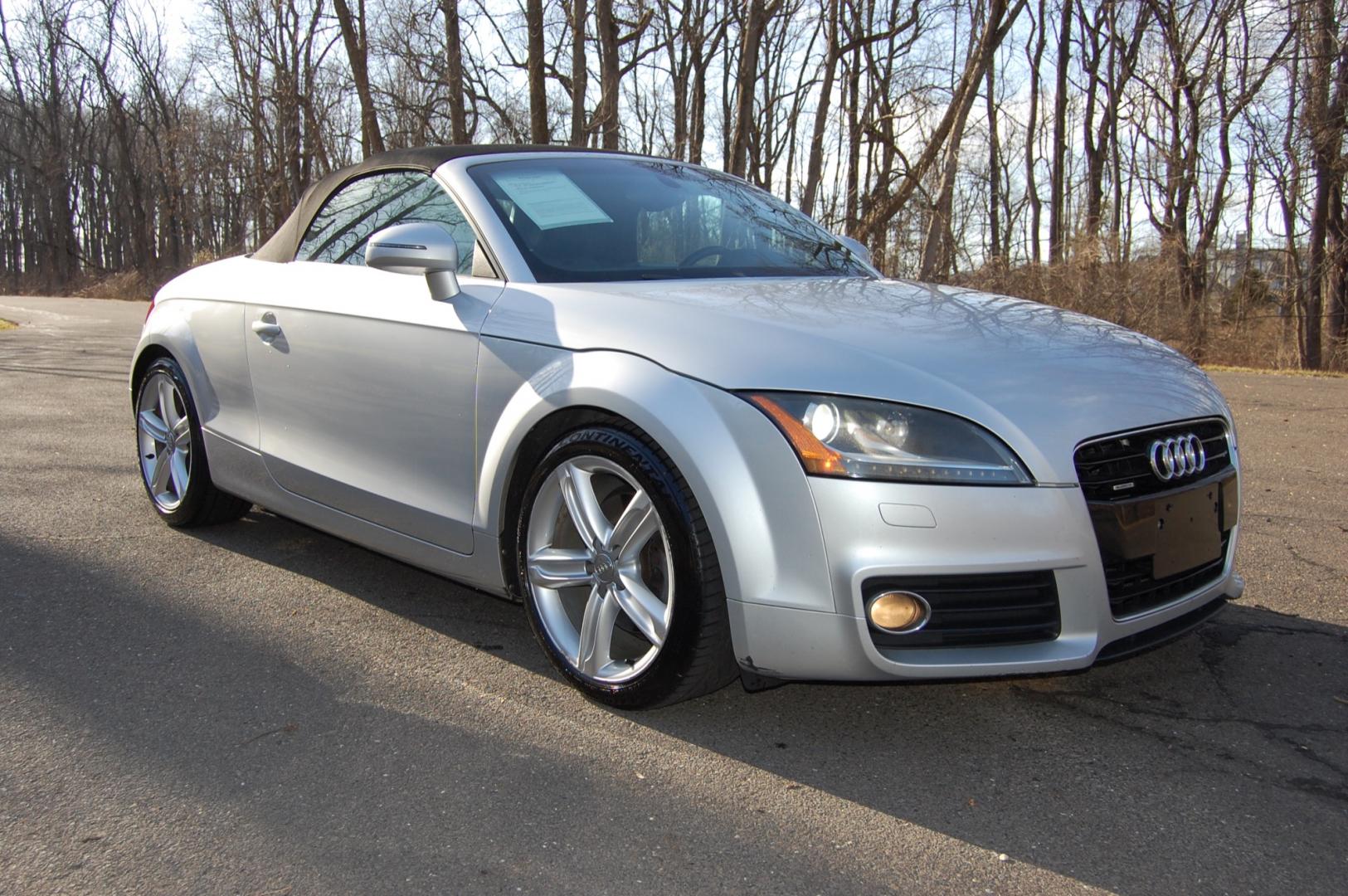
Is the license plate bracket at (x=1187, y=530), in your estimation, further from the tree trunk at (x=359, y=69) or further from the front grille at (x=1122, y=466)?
the tree trunk at (x=359, y=69)

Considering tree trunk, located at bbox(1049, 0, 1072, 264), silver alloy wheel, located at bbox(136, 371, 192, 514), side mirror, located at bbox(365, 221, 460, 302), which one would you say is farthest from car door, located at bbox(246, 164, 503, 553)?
tree trunk, located at bbox(1049, 0, 1072, 264)

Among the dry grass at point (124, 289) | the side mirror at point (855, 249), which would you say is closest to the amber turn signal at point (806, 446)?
the side mirror at point (855, 249)

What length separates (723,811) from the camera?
98.7 inches

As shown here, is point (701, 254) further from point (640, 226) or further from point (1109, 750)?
point (1109, 750)

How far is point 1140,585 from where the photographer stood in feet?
9.03

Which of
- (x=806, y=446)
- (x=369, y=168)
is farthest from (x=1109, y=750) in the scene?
(x=369, y=168)

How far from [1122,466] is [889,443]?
23.9 inches

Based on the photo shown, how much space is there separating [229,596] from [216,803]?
5.32ft

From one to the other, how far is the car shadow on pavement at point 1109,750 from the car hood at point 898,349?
744 mm

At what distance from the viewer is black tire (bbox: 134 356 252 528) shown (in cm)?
460

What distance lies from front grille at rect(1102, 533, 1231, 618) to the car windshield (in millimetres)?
1525

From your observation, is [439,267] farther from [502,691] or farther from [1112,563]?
[1112,563]

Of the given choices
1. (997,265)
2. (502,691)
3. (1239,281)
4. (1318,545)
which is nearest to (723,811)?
(502,691)

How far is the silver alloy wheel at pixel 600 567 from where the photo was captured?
9.55 feet
